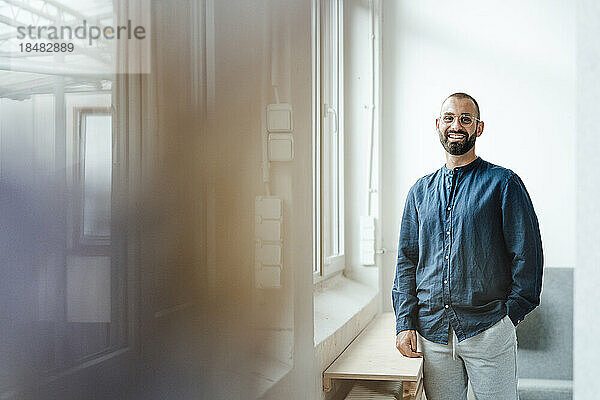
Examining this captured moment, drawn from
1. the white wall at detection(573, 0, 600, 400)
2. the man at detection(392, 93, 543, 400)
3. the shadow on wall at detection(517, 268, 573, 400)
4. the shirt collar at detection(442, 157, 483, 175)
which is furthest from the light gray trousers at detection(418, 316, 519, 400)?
the white wall at detection(573, 0, 600, 400)

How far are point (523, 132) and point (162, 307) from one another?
94.1 inches

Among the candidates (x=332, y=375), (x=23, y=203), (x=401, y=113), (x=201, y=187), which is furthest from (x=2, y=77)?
(x=401, y=113)

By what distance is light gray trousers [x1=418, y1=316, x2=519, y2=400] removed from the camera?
68.0 inches

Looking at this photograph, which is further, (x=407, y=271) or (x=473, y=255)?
(x=407, y=271)

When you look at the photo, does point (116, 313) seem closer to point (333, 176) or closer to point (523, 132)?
point (333, 176)

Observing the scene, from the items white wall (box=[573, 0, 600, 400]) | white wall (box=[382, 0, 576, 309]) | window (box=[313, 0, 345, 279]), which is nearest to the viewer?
white wall (box=[573, 0, 600, 400])

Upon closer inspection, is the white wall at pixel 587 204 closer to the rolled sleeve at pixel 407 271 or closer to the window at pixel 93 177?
the window at pixel 93 177

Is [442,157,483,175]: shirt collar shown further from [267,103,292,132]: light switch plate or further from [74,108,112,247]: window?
[74,108,112,247]: window

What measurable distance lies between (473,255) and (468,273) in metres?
0.05

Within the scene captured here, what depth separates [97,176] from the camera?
608 millimetres

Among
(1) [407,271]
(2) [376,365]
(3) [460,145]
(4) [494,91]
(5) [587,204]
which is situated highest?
(4) [494,91]

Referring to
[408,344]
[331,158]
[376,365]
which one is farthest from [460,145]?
[331,158]

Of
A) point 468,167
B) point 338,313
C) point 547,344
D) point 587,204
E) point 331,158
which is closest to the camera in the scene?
point 587,204

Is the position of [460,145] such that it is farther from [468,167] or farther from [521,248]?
[521,248]
